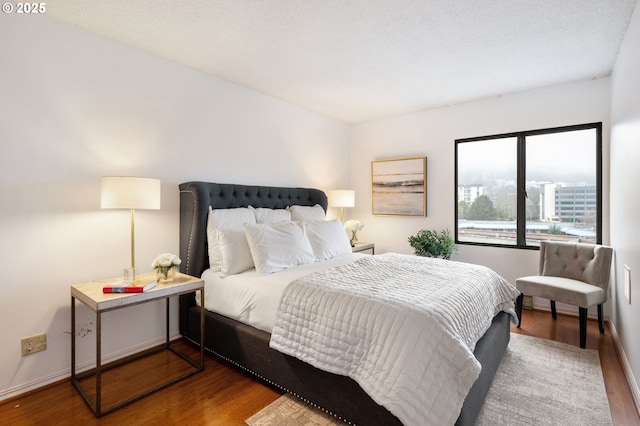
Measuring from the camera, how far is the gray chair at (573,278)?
8.98ft

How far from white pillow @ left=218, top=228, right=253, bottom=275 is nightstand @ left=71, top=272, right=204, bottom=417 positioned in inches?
10.3

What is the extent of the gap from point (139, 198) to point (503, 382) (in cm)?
280

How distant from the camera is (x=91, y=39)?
238 centimetres

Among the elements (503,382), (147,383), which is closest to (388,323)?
(503,382)

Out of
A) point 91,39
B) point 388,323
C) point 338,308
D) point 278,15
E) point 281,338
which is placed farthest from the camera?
point 91,39

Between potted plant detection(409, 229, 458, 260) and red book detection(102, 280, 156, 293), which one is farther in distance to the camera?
potted plant detection(409, 229, 458, 260)

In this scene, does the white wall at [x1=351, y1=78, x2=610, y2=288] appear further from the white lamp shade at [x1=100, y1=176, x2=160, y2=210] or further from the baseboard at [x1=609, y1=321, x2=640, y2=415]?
the white lamp shade at [x1=100, y1=176, x2=160, y2=210]

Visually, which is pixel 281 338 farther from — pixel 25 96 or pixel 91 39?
pixel 91 39

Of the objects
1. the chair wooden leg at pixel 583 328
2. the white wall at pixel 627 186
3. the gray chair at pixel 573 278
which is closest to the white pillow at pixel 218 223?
the gray chair at pixel 573 278

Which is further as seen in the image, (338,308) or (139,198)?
(139,198)

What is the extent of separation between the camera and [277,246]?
2.63 metres

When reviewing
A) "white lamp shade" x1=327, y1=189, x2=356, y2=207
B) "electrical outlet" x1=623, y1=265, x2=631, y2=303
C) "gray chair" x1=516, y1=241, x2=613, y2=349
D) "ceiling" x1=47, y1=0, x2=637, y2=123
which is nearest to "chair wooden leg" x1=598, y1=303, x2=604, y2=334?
"gray chair" x1=516, y1=241, x2=613, y2=349

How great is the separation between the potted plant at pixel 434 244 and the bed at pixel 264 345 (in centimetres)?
145

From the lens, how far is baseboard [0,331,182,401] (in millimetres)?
2049
